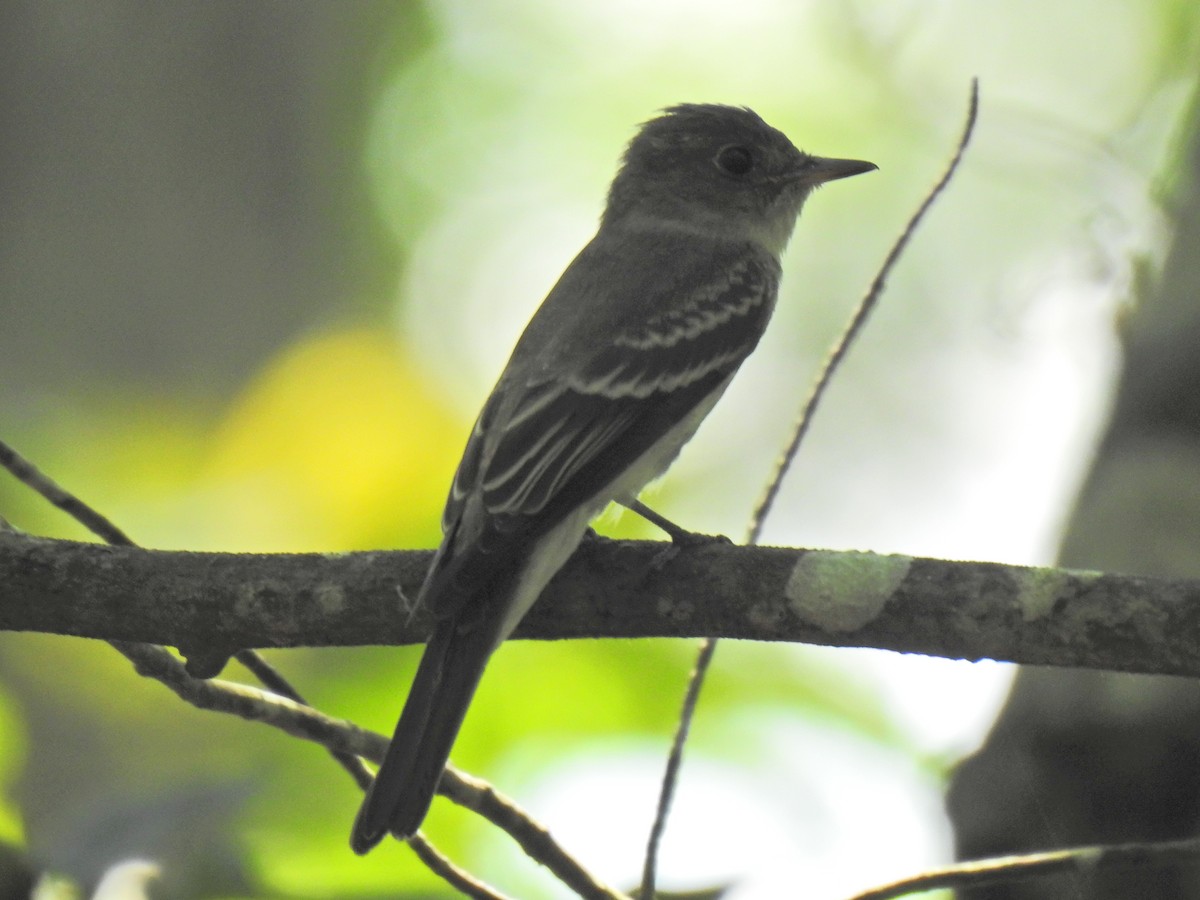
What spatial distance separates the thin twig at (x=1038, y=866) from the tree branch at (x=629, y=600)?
0.42 metres

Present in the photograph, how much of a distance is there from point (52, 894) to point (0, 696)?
131 centimetres

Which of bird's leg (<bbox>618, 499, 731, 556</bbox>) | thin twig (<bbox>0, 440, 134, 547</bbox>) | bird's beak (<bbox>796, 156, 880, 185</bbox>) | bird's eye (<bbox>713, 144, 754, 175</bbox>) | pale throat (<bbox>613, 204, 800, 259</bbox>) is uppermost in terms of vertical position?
bird's eye (<bbox>713, 144, 754, 175</bbox>)

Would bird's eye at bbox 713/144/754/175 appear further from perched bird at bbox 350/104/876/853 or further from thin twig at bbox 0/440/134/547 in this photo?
thin twig at bbox 0/440/134/547

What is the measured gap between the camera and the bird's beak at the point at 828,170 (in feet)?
18.5

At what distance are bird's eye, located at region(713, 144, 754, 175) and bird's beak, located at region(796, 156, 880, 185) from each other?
0.67 ft

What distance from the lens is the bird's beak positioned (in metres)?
5.64

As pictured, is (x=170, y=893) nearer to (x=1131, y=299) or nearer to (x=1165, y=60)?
(x=1131, y=299)

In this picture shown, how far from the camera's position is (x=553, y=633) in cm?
346

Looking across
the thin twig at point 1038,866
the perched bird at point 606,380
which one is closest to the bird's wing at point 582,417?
the perched bird at point 606,380

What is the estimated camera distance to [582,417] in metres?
4.09

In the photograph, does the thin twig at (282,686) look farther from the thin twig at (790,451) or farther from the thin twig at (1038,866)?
the thin twig at (1038,866)

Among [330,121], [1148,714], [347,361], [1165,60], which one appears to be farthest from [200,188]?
[1148,714]

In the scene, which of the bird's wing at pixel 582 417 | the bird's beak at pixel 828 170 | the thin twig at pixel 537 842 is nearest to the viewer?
the thin twig at pixel 537 842

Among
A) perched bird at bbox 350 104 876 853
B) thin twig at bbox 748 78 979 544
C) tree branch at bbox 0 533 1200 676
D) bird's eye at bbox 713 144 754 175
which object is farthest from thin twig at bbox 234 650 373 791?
bird's eye at bbox 713 144 754 175
